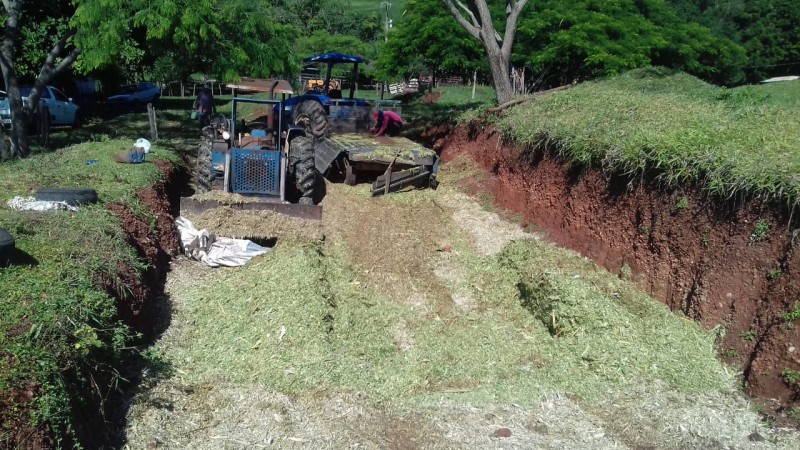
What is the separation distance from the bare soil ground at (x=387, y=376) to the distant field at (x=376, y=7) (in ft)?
222

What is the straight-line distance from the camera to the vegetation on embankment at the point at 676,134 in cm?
745

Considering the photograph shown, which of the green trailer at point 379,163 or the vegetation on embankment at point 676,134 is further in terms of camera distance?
the green trailer at point 379,163

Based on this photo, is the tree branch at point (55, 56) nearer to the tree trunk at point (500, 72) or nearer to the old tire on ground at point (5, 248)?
the old tire on ground at point (5, 248)

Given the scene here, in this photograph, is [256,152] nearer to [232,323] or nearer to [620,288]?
[232,323]

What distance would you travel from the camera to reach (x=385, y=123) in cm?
1611

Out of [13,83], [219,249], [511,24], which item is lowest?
[219,249]

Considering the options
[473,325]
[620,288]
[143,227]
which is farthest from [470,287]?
[143,227]

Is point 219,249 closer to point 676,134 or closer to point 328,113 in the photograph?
point 676,134

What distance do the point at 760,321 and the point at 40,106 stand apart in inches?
648

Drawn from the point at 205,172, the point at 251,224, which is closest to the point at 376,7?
the point at 205,172

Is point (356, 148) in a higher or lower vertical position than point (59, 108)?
higher

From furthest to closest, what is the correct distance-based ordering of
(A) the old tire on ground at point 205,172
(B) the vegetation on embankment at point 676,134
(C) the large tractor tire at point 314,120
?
1. (C) the large tractor tire at point 314,120
2. (A) the old tire on ground at point 205,172
3. (B) the vegetation on embankment at point 676,134

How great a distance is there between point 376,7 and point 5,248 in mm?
79120

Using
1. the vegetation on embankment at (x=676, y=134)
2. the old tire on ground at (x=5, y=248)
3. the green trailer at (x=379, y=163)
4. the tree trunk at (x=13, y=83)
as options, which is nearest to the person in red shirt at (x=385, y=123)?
the green trailer at (x=379, y=163)
